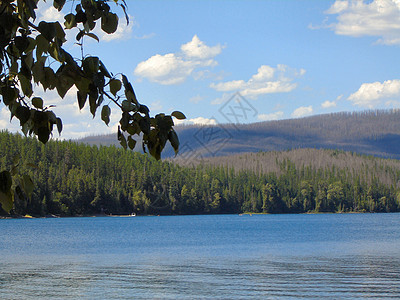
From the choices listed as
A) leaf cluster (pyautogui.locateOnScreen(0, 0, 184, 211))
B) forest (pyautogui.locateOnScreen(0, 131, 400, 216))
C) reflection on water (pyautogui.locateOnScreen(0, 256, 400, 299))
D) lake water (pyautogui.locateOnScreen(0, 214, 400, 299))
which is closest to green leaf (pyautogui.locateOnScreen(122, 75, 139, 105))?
leaf cluster (pyautogui.locateOnScreen(0, 0, 184, 211))

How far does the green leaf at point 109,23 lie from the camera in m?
2.63

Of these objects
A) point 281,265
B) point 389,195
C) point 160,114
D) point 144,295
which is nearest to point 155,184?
point 389,195

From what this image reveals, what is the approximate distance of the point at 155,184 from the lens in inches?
6142

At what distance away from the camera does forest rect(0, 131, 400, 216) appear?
13262cm

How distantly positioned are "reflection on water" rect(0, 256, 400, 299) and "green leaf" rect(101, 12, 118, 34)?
74.9ft

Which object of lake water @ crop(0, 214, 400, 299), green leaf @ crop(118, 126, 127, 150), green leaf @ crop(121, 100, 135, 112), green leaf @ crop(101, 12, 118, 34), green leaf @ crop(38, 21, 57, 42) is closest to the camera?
green leaf @ crop(38, 21, 57, 42)

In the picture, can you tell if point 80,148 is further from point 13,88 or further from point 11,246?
point 13,88

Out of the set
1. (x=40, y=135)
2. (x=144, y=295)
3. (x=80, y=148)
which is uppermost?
(x=80, y=148)

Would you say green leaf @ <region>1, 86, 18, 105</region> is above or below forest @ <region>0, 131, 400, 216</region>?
below

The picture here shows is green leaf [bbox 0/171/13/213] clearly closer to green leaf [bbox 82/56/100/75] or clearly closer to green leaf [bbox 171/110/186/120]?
green leaf [bbox 82/56/100/75]

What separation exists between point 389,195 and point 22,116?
203562mm

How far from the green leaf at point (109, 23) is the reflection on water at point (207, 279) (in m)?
22.8

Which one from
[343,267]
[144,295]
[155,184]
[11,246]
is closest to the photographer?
[144,295]

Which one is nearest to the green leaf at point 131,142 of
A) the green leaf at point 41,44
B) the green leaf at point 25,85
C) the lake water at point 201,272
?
the green leaf at point 25,85
